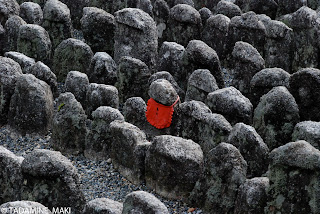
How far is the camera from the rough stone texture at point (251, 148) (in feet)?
16.6

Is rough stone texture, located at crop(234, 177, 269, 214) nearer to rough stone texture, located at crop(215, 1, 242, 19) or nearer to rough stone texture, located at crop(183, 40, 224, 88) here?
rough stone texture, located at crop(183, 40, 224, 88)

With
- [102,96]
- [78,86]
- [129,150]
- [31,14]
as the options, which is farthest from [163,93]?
[31,14]

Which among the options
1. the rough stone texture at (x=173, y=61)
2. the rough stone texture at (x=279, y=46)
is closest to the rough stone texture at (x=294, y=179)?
the rough stone texture at (x=173, y=61)

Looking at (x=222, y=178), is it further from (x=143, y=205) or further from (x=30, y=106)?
(x=30, y=106)

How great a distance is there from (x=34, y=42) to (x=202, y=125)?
2826mm

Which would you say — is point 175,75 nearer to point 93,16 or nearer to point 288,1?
point 93,16

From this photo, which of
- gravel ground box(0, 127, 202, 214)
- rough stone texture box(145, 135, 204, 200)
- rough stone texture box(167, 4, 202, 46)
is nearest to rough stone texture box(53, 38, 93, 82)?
gravel ground box(0, 127, 202, 214)

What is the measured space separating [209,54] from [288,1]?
2951 mm

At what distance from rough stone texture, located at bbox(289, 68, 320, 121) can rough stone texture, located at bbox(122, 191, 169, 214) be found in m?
2.55

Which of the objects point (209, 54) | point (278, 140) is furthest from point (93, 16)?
point (278, 140)

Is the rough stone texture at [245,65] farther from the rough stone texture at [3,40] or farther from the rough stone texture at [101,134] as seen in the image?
the rough stone texture at [3,40]

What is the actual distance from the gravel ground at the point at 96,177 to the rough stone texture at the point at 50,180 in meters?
0.63

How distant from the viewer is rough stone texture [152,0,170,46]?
28.3 ft

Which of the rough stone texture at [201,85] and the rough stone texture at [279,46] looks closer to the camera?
the rough stone texture at [201,85]
